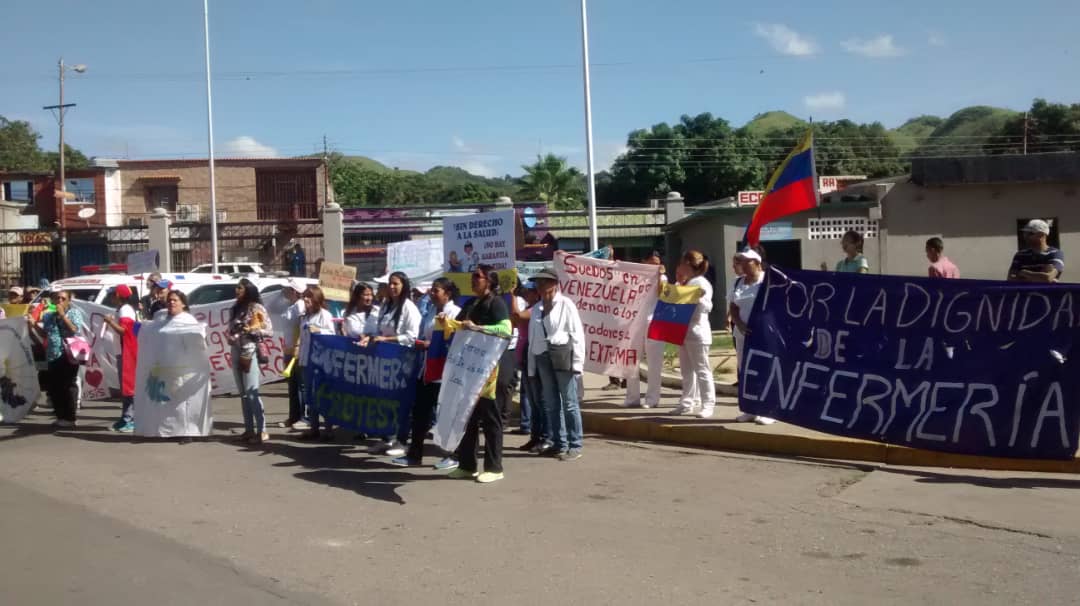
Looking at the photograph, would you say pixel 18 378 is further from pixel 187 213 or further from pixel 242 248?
pixel 187 213

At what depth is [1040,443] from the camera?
7.98 meters

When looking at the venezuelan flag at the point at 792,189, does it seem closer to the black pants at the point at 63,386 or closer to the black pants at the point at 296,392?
the black pants at the point at 296,392

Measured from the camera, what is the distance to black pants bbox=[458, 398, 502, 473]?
8406mm

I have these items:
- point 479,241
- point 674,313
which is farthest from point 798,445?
point 479,241

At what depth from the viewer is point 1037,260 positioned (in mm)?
8562

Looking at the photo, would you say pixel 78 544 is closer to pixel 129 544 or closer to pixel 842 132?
pixel 129 544

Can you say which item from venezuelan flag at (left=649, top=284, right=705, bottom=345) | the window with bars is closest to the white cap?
venezuelan flag at (left=649, top=284, right=705, bottom=345)

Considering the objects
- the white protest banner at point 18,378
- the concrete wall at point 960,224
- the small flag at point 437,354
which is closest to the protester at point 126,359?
the white protest banner at point 18,378

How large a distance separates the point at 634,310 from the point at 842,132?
5995 cm

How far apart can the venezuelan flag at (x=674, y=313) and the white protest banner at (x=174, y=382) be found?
16.0 ft

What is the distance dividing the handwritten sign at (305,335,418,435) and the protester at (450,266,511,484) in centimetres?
99

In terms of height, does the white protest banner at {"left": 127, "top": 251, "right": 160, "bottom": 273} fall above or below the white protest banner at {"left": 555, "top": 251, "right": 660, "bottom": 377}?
above

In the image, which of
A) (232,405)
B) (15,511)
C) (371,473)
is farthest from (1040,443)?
(232,405)

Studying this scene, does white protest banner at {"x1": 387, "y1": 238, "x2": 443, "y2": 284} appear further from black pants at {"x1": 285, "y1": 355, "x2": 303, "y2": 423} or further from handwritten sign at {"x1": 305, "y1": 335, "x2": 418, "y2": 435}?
handwritten sign at {"x1": 305, "y1": 335, "x2": 418, "y2": 435}
